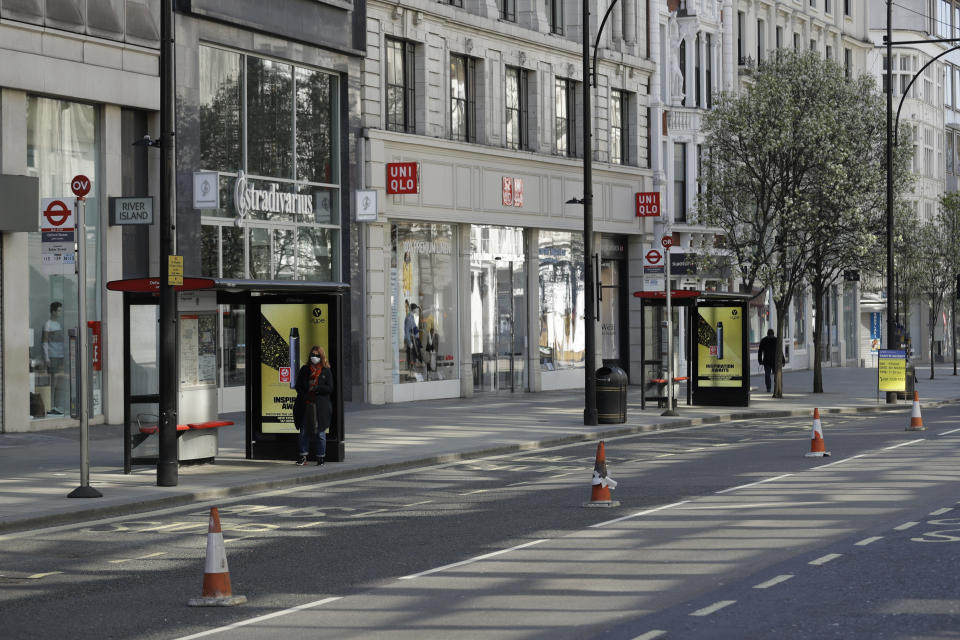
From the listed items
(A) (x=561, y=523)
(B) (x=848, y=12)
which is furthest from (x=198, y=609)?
(B) (x=848, y=12)

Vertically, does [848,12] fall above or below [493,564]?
above

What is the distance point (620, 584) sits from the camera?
10.8 metres

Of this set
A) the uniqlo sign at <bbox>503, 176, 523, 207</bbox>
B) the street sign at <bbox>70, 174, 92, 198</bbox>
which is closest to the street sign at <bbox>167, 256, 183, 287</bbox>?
the street sign at <bbox>70, 174, 92, 198</bbox>

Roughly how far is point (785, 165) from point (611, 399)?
12.1 meters

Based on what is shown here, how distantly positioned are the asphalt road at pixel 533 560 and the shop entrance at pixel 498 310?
57.2 feet

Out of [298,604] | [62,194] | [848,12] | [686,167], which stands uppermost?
[848,12]

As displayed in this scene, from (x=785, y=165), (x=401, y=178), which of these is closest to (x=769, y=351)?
(x=785, y=165)

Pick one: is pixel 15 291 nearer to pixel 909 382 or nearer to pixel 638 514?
pixel 638 514

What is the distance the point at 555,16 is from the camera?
40406 mm

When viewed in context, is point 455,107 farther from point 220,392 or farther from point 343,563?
point 343,563

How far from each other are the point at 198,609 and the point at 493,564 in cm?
268

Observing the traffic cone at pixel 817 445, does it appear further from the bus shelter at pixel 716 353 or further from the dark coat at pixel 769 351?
the dark coat at pixel 769 351

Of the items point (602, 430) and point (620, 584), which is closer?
point (620, 584)

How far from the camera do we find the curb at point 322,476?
1513 cm
